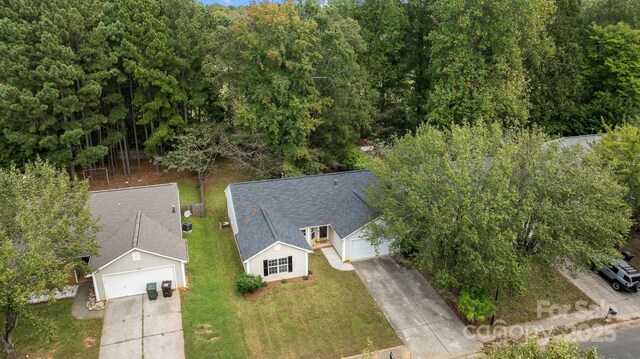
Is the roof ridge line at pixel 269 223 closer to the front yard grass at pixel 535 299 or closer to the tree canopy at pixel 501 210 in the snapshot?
the tree canopy at pixel 501 210

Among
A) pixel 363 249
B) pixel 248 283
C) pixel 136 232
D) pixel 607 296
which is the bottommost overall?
pixel 607 296

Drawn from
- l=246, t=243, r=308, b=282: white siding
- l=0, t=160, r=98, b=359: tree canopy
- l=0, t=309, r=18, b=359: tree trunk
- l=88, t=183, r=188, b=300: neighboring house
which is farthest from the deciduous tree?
l=0, t=309, r=18, b=359: tree trunk

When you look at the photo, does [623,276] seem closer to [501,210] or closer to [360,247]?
[501,210]

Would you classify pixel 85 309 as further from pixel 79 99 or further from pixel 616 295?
pixel 616 295

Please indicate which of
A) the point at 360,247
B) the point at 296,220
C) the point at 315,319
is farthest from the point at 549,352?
the point at 296,220

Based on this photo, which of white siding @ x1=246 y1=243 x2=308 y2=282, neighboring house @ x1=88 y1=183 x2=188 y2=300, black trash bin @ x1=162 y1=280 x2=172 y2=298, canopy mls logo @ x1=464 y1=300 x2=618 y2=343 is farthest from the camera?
white siding @ x1=246 y1=243 x2=308 y2=282

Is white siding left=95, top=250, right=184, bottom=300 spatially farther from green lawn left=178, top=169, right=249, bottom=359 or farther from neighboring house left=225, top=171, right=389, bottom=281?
neighboring house left=225, top=171, right=389, bottom=281
